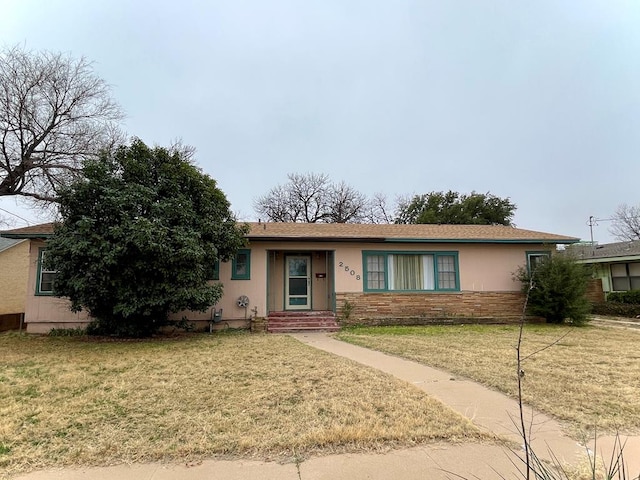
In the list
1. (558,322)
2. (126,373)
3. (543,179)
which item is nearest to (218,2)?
(126,373)

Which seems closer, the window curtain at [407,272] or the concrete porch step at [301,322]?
the concrete porch step at [301,322]

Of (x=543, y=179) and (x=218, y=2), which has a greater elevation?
(x=218, y=2)

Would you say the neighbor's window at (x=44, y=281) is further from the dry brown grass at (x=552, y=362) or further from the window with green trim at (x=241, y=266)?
the dry brown grass at (x=552, y=362)

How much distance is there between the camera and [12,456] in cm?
308

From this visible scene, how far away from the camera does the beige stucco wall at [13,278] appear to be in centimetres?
1680

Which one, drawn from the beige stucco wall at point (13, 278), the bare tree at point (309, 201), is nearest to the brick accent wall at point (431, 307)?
the beige stucco wall at point (13, 278)

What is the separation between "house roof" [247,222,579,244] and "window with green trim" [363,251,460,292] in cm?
62

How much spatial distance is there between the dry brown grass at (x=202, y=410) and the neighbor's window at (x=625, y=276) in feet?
55.4

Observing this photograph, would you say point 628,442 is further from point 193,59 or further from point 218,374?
point 193,59

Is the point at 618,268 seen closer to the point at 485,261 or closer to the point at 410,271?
the point at 485,261

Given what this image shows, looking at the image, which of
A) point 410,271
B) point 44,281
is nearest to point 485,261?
point 410,271

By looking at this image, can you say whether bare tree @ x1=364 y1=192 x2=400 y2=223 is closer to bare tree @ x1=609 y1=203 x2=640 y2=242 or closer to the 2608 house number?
the 2608 house number

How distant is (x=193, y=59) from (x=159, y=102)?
272 cm

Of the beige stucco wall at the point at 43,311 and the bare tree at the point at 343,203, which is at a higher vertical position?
the bare tree at the point at 343,203
